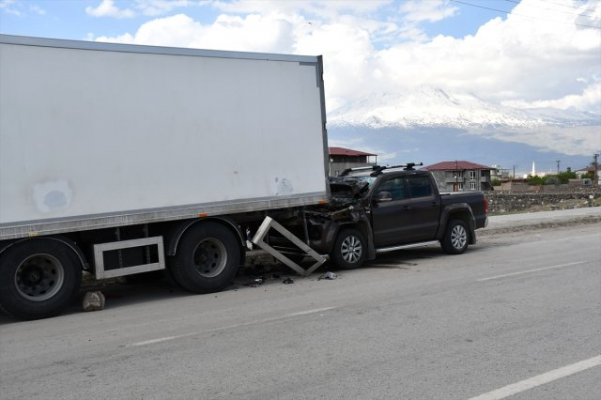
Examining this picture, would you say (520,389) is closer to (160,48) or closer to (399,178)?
(160,48)

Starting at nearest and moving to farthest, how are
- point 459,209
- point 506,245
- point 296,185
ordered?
point 296,185 → point 459,209 → point 506,245

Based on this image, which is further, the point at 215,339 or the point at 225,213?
the point at 225,213

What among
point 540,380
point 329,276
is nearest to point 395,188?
point 329,276

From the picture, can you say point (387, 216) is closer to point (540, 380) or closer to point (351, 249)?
point (351, 249)

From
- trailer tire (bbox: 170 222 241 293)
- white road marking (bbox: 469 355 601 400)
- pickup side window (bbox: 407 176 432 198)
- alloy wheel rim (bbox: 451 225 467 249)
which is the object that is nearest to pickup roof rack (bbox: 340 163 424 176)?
pickup side window (bbox: 407 176 432 198)

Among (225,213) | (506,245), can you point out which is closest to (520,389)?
(225,213)

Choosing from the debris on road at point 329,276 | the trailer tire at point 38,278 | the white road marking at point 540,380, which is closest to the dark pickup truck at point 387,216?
the debris on road at point 329,276

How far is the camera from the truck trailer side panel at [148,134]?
7648 mm

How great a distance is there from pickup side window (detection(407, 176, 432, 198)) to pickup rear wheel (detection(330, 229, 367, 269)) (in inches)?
67.1

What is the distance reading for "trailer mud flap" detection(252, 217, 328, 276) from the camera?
32.4ft

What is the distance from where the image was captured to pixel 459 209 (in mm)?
12688

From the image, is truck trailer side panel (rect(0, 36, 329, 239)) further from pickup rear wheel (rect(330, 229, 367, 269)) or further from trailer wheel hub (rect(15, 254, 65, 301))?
pickup rear wheel (rect(330, 229, 367, 269))

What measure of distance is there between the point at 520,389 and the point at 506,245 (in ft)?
33.6

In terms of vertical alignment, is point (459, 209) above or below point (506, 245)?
above
